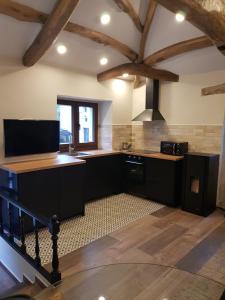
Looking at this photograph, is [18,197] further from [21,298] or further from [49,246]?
[21,298]

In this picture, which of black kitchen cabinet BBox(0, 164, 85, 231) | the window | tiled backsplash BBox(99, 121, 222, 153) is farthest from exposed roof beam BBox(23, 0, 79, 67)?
tiled backsplash BBox(99, 121, 222, 153)

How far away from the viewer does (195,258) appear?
2.60m

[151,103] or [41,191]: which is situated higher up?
[151,103]

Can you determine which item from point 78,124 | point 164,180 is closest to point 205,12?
point 164,180

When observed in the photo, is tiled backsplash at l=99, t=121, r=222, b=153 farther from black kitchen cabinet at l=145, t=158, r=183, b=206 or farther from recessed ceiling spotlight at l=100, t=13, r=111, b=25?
recessed ceiling spotlight at l=100, t=13, r=111, b=25

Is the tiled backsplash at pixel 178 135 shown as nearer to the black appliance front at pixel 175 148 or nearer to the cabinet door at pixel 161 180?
the black appliance front at pixel 175 148

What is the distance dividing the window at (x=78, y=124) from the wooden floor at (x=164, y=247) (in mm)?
2108

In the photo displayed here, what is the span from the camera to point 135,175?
4.55 metres

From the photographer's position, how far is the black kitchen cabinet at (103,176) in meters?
4.17

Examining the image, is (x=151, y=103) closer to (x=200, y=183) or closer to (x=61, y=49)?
(x=200, y=183)

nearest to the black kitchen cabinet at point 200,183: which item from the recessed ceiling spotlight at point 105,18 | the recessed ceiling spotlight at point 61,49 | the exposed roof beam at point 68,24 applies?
the exposed roof beam at point 68,24

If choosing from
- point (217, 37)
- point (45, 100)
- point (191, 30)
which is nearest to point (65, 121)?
point (45, 100)

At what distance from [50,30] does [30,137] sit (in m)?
1.51

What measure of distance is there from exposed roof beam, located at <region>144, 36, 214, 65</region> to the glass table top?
3.18 metres
